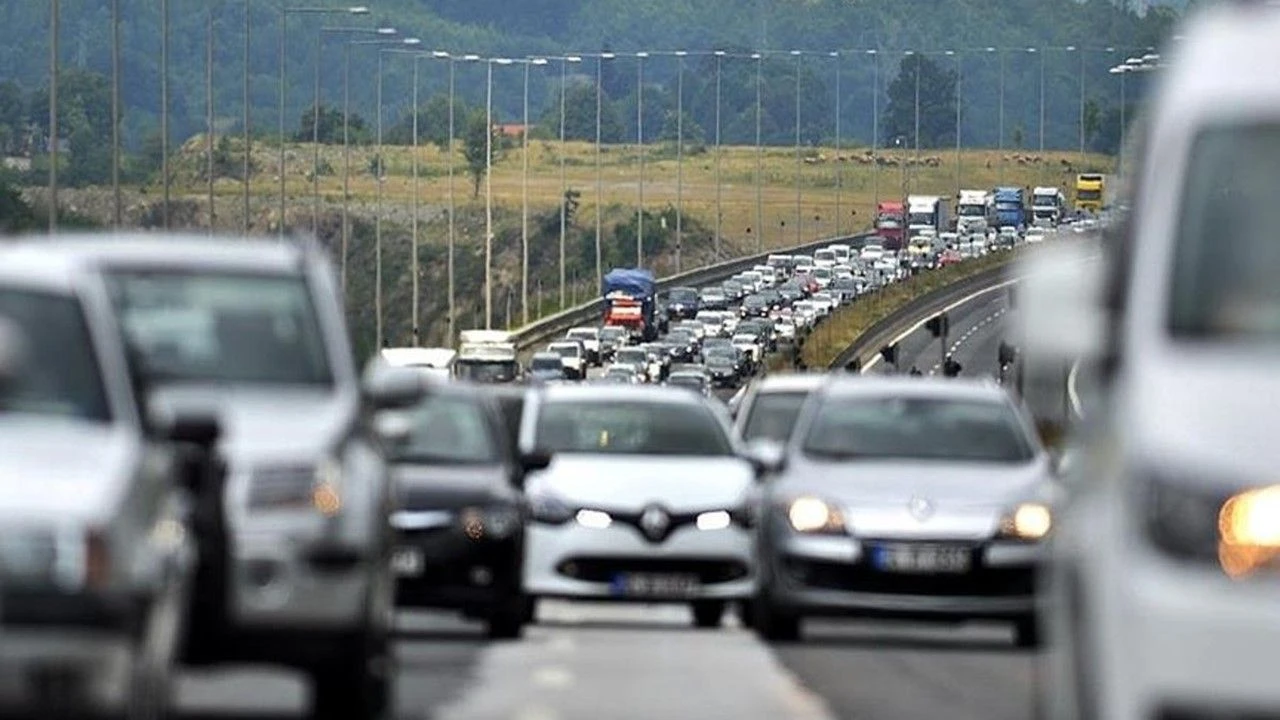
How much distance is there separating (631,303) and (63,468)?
153 meters

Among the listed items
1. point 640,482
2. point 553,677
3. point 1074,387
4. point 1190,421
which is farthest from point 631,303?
point 1190,421

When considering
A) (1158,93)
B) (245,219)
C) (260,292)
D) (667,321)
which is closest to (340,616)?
(260,292)

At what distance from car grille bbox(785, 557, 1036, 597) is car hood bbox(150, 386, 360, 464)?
8022mm

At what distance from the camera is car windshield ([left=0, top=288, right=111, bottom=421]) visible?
1530 centimetres

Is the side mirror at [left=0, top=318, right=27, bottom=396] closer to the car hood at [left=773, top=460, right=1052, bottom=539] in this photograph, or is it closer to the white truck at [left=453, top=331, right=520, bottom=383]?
the car hood at [left=773, top=460, right=1052, bottom=539]

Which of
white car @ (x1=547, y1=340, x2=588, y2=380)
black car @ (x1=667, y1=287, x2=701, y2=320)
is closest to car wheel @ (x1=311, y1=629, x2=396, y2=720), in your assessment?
white car @ (x1=547, y1=340, x2=588, y2=380)

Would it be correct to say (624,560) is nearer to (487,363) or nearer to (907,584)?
(907,584)

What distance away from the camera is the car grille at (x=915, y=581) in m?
26.9

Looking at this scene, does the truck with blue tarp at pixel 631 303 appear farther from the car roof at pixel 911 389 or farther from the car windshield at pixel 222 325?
the car windshield at pixel 222 325

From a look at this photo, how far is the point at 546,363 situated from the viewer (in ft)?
409

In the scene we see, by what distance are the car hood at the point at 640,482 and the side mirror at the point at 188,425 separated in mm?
13850

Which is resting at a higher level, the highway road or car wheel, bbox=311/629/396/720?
car wheel, bbox=311/629/396/720

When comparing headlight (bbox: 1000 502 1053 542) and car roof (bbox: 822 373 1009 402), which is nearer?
headlight (bbox: 1000 502 1053 542)

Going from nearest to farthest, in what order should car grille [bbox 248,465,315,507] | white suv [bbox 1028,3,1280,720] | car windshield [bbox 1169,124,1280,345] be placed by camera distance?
white suv [bbox 1028,3,1280,720], car windshield [bbox 1169,124,1280,345], car grille [bbox 248,465,315,507]
